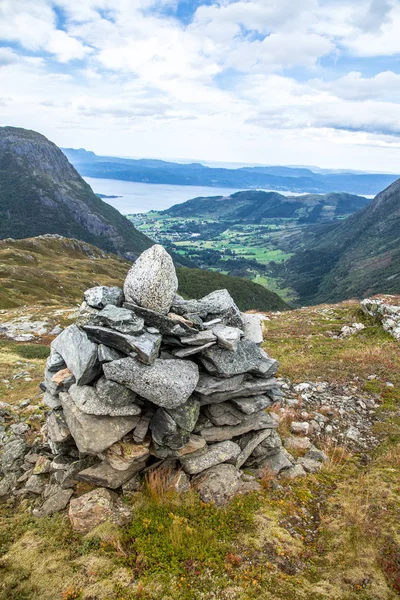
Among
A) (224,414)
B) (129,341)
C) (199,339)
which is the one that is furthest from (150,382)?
(224,414)

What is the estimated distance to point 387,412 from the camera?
53.5ft

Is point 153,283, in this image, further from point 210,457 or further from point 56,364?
point 210,457

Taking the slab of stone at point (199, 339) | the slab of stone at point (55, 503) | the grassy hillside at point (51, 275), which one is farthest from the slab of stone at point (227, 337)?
the grassy hillside at point (51, 275)

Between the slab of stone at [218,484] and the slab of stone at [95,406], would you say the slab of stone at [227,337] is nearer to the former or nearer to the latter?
the slab of stone at [95,406]

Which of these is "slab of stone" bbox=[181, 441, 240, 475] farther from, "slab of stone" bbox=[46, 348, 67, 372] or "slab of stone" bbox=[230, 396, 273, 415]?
"slab of stone" bbox=[46, 348, 67, 372]

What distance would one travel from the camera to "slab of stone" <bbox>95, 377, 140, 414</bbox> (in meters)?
9.63

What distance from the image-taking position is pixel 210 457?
35.0 ft

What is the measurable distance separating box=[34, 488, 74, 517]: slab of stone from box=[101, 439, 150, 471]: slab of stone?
4.67 ft

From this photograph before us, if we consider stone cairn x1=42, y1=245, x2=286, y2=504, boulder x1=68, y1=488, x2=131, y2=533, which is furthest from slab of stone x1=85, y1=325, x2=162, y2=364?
boulder x1=68, y1=488, x2=131, y2=533

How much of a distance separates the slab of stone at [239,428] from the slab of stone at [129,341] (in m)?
3.20

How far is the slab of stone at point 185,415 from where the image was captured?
32.9ft

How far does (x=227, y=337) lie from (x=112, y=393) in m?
3.87

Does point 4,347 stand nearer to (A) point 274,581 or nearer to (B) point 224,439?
(B) point 224,439

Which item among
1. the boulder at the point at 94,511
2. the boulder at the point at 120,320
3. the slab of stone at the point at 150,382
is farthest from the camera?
the boulder at the point at 120,320
